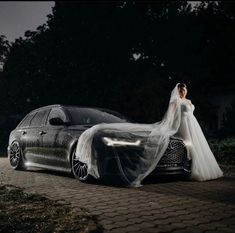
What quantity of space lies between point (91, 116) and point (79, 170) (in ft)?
5.07

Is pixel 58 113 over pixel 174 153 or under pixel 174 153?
over

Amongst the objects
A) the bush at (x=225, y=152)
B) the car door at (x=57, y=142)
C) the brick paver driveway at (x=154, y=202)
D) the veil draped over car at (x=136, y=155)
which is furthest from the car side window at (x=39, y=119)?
the bush at (x=225, y=152)

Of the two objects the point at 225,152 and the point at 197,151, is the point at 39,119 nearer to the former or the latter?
the point at 197,151

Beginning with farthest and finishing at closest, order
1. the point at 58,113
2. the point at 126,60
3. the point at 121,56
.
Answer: the point at 126,60, the point at 121,56, the point at 58,113

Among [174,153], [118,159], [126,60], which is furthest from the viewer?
[126,60]

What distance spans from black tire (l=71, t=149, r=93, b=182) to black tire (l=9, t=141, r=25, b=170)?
10.2 ft

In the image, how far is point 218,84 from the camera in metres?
27.7

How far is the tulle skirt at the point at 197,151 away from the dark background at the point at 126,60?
432 inches

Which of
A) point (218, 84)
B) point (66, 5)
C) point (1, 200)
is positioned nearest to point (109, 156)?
point (1, 200)

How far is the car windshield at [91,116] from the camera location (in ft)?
30.9

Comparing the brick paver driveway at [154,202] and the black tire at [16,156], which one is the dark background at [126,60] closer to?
the black tire at [16,156]

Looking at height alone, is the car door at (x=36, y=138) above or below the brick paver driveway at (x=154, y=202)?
above

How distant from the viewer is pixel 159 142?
820 centimetres

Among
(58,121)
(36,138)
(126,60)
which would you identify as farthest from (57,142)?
(126,60)
